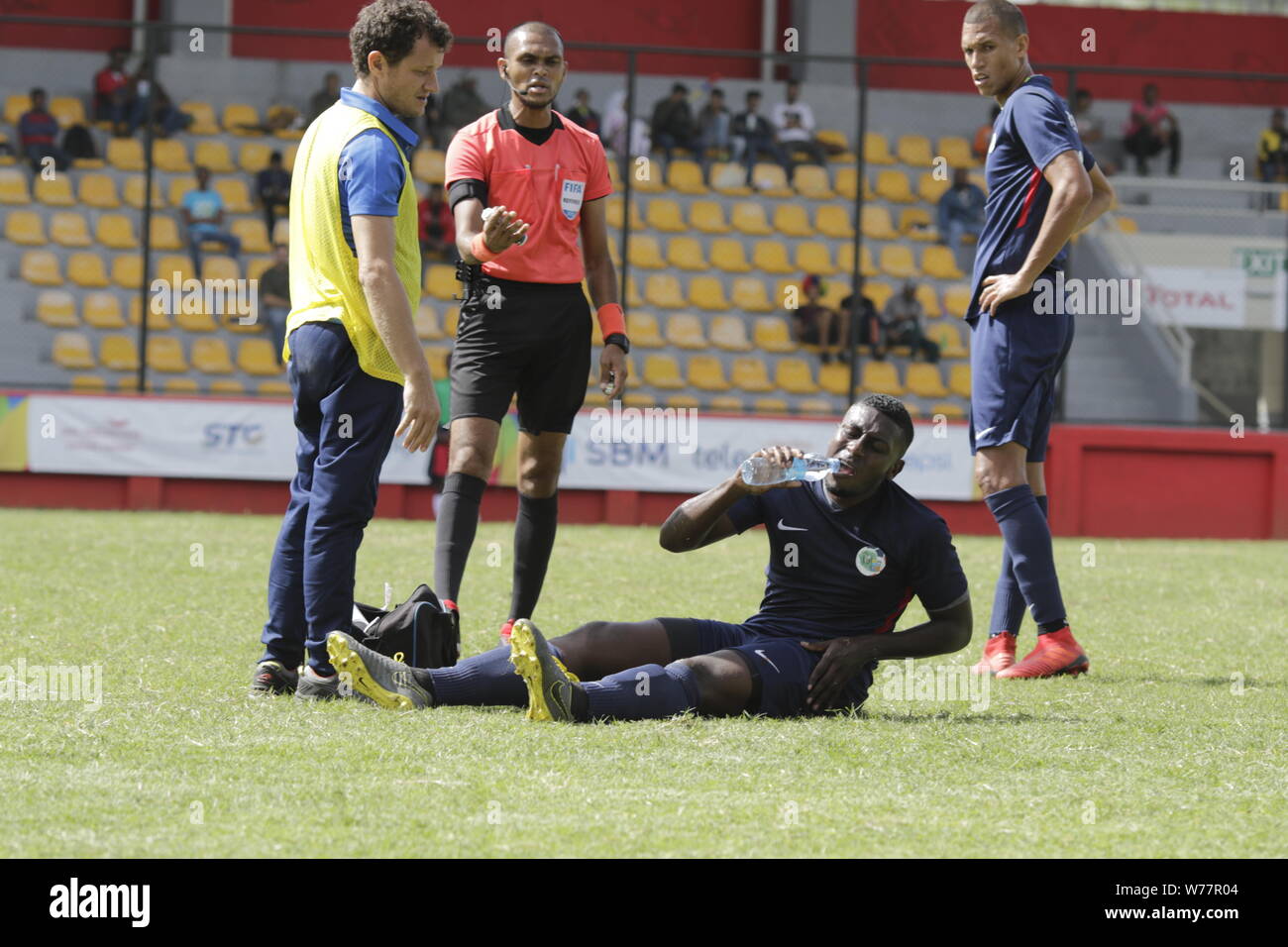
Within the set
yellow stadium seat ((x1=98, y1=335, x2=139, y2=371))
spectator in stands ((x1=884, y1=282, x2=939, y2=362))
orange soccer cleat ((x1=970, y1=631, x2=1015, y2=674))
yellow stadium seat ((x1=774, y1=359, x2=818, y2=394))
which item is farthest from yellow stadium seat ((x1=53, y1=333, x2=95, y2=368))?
orange soccer cleat ((x1=970, y1=631, x2=1015, y2=674))

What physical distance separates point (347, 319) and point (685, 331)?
11.6m

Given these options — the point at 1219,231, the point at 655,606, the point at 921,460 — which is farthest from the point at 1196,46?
the point at 655,606

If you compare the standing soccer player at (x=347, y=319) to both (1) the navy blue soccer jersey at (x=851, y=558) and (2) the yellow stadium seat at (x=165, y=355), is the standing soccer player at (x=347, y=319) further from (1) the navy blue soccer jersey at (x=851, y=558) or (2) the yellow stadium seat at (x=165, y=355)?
(2) the yellow stadium seat at (x=165, y=355)

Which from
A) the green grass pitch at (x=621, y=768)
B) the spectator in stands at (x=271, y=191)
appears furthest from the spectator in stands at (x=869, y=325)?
the green grass pitch at (x=621, y=768)

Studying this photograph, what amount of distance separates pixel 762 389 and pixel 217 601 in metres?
8.77

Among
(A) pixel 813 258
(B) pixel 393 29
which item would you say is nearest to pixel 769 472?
(B) pixel 393 29

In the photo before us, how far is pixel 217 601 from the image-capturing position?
709 centimetres

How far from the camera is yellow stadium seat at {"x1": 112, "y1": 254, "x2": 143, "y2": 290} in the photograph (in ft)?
52.1

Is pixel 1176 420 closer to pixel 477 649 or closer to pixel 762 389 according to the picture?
pixel 762 389

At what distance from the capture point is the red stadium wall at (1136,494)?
13.2 m

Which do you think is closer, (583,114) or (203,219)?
(583,114)

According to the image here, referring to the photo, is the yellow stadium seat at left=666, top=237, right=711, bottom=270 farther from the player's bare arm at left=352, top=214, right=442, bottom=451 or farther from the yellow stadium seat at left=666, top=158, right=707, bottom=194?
the player's bare arm at left=352, top=214, right=442, bottom=451

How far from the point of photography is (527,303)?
5598mm

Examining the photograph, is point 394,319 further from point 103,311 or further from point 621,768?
point 103,311
